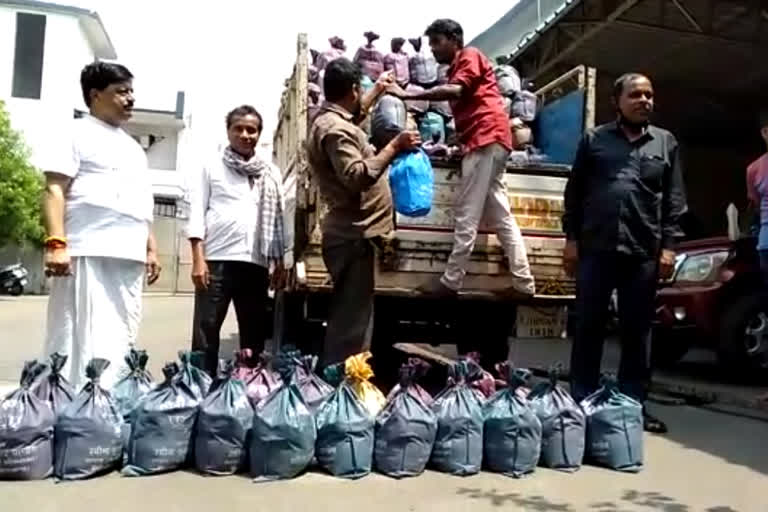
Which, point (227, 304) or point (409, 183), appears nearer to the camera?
point (227, 304)

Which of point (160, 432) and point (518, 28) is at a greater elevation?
point (518, 28)

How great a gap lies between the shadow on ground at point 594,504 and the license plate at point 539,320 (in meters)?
2.18

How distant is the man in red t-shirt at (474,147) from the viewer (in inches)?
208

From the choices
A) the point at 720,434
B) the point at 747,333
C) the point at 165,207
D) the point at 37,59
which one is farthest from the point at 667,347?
the point at 165,207

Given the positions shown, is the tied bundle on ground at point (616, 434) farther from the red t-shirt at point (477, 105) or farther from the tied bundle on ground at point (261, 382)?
the red t-shirt at point (477, 105)

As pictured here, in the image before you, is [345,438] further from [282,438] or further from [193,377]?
[193,377]

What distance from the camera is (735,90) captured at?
53.6 ft

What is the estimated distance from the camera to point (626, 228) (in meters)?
4.71

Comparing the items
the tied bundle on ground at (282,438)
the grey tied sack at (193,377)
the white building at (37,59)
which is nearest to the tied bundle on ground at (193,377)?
the grey tied sack at (193,377)

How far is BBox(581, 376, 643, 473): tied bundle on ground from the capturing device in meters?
4.11

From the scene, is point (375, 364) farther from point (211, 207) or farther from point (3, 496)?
point (3, 496)

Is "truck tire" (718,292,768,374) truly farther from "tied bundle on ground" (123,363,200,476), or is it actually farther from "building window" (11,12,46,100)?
"building window" (11,12,46,100)

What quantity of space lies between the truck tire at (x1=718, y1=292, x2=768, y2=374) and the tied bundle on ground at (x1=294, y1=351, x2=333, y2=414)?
4203 mm

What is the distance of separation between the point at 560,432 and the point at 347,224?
4.81 ft
